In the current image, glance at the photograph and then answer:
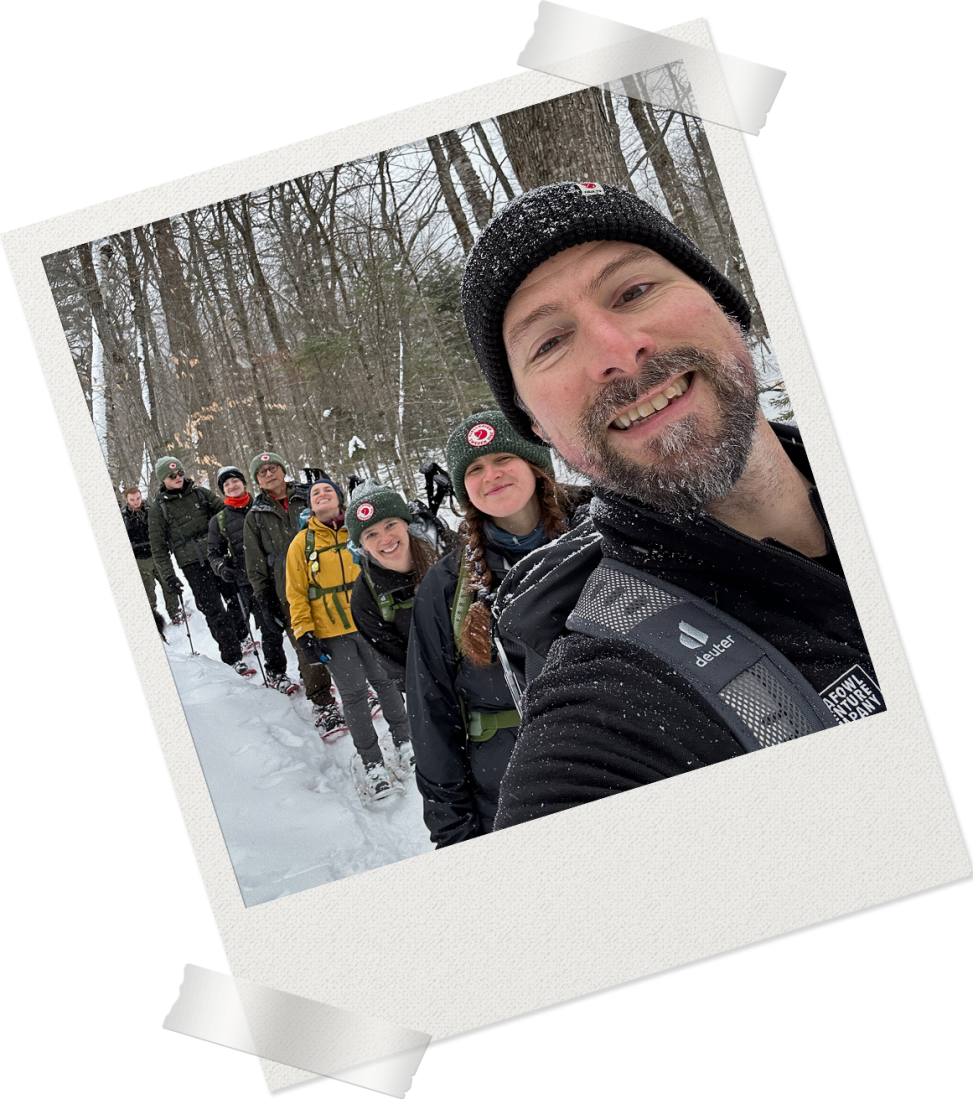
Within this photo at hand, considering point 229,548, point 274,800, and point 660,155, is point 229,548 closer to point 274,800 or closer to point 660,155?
point 274,800

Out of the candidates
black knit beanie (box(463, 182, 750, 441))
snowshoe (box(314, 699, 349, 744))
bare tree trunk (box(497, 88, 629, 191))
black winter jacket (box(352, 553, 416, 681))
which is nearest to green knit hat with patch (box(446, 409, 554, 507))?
black knit beanie (box(463, 182, 750, 441))

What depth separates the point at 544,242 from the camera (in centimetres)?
185

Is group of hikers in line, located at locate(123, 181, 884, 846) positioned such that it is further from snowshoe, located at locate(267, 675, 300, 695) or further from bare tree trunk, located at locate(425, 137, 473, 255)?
bare tree trunk, located at locate(425, 137, 473, 255)

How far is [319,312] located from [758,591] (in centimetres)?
152

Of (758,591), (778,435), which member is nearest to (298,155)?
(778,435)

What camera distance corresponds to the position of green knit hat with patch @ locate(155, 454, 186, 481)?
234 cm

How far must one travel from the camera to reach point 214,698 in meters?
2.34

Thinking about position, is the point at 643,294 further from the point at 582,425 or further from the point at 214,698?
the point at 214,698

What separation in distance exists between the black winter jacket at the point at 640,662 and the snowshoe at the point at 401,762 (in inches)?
17.1

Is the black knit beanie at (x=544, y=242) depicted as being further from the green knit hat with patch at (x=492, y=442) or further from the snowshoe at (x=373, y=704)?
the snowshoe at (x=373, y=704)

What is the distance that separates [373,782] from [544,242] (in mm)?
1555

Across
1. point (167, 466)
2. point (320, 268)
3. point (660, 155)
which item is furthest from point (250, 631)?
point (660, 155)

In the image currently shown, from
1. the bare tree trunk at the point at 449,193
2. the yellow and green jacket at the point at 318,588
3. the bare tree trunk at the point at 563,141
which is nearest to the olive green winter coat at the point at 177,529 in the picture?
the yellow and green jacket at the point at 318,588

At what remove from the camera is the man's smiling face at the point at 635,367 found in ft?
6.12
